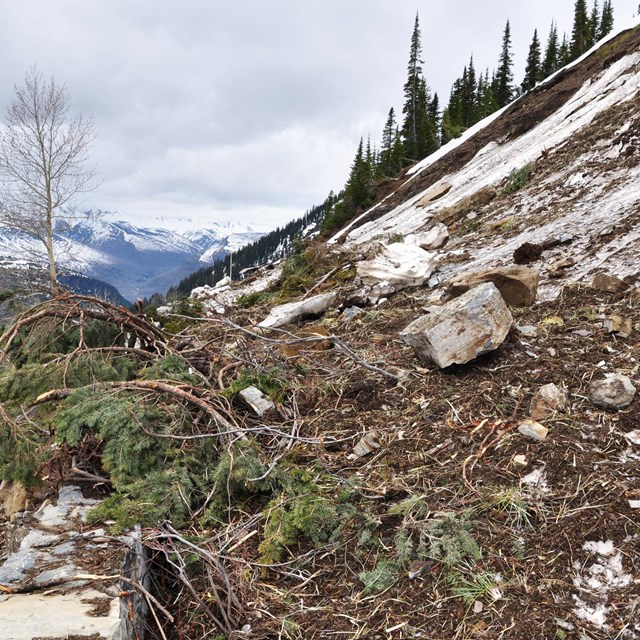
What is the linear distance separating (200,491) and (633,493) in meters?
2.81

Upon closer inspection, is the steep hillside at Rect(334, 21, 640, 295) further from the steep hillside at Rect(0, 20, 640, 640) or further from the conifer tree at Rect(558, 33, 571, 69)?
the conifer tree at Rect(558, 33, 571, 69)

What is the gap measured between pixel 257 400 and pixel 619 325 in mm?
3438

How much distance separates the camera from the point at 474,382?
150 inches

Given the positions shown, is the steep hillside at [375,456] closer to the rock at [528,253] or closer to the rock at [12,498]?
the rock at [12,498]

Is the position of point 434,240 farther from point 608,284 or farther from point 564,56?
point 564,56

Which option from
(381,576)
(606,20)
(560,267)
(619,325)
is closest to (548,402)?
(619,325)

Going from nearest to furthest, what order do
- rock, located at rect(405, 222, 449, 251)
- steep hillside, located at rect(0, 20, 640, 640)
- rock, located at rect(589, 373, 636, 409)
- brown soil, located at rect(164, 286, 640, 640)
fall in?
1. brown soil, located at rect(164, 286, 640, 640)
2. steep hillside, located at rect(0, 20, 640, 640)
3. rock, located at rect(589, 373, 636, 409)
4. rock, located at rect(405, 222, 449, 251)

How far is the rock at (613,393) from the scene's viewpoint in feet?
10.2

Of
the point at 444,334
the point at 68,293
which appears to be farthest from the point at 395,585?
the point at 68,293

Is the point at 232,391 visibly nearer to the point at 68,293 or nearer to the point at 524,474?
the point at 68,293

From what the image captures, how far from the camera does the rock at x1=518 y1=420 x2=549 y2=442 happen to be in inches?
117

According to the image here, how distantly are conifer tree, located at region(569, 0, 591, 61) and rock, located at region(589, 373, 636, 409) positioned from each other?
59.2 m

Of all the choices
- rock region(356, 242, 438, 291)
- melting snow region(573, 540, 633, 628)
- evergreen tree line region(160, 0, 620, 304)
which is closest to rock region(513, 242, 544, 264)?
rock region(356, 242, 438, 291)

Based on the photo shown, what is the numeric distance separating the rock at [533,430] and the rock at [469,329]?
35.0 inches
